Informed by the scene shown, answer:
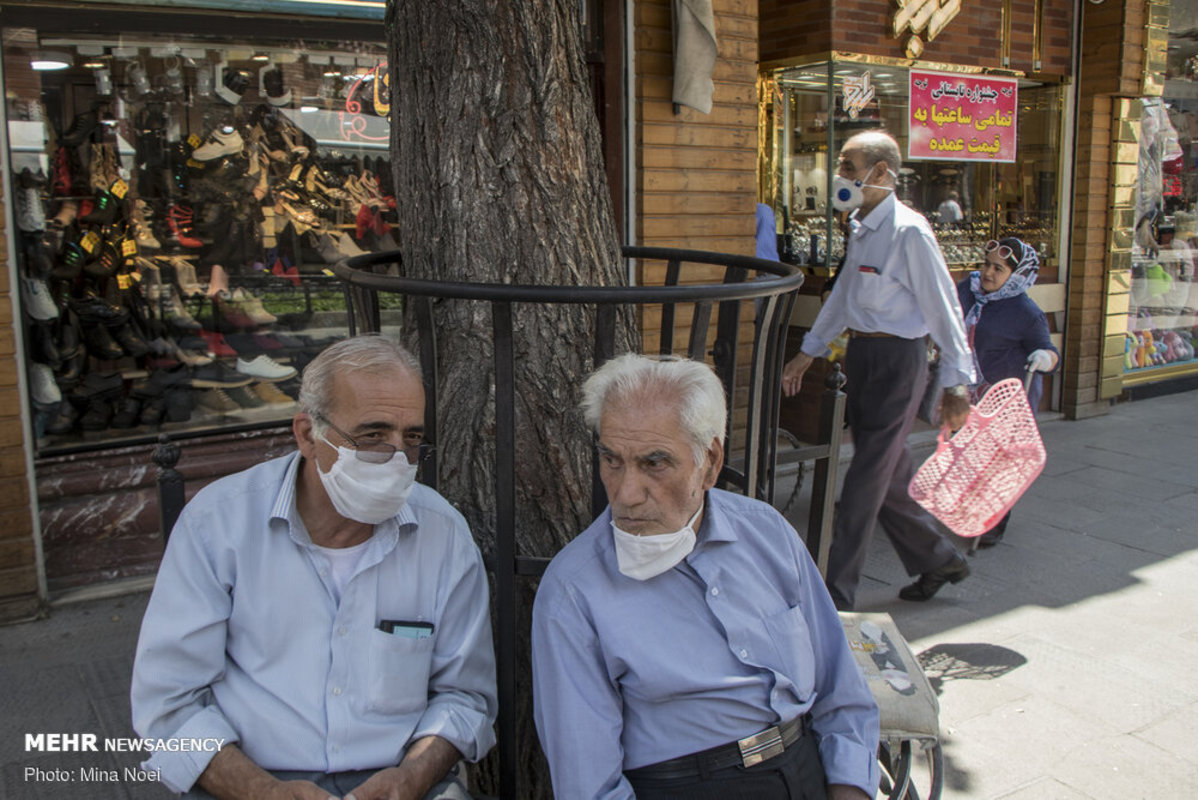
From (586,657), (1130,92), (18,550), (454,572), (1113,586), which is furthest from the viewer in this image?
(1130,92)

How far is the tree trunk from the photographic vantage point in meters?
2.41

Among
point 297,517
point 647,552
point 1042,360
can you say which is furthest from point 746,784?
point 1042,360

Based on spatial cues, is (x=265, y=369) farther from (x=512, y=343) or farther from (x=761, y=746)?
(x=761, y=746)

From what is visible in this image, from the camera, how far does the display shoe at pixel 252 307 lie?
601 cm

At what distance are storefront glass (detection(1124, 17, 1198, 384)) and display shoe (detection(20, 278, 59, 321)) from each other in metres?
8.20

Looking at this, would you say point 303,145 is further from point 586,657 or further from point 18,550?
point 586,657

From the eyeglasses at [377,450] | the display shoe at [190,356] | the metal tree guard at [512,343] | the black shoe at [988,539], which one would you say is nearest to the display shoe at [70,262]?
the display shoe at [190,356]

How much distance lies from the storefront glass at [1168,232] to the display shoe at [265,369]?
7.00 m

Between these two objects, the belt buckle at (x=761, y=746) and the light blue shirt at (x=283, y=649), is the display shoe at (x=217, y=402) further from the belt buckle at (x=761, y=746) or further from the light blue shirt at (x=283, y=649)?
the belt buckle at (x=761, y=746)

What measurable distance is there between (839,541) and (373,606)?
278cm

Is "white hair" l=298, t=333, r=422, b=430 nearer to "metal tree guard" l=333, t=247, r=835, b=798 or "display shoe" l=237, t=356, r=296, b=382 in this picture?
"metal tree guard" l=333, t=247, r=835, b=798

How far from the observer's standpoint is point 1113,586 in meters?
4.95

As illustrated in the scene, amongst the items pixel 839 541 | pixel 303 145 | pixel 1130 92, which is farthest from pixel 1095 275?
pixel 303 145

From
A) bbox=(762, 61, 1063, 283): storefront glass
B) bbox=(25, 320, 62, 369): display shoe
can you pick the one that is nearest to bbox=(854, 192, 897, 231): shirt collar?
bbox=(762, 61, 1063, 283): storefront glass
